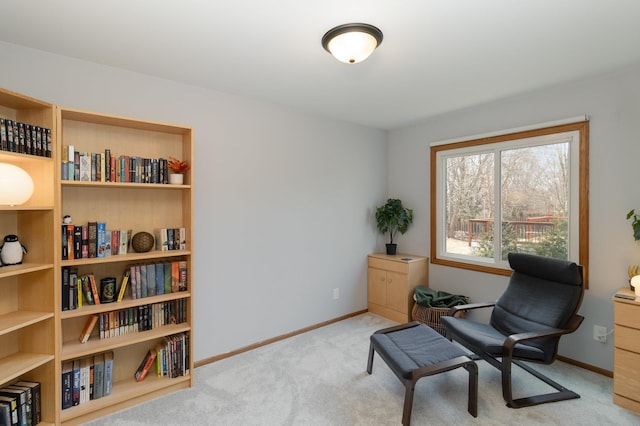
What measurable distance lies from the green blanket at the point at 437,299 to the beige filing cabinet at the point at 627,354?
1.34 metres

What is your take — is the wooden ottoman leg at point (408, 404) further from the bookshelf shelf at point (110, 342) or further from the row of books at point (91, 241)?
the row of books at point (91, 241)

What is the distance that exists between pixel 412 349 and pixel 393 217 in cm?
193

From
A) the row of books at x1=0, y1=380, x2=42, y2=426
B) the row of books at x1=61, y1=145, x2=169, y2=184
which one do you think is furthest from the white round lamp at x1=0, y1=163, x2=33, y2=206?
the row of books at x1=0, y1=380, x2=42, y2=426

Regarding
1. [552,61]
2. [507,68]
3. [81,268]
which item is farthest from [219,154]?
[552,61]

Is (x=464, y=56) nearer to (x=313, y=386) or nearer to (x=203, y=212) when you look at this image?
(x=203, y=212)

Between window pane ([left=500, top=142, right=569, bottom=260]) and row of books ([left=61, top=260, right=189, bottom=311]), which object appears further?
window pane ([left=500, top=142, right=569, bottom=260])

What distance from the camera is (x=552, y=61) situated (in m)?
2.29

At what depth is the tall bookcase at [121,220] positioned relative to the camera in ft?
6.57

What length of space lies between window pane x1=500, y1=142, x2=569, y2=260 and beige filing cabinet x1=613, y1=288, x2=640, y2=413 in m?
0.80

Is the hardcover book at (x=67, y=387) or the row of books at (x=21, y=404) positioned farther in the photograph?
the hardcover book at (x=67, y=387)

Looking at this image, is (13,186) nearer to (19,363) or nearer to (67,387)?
(19,363)

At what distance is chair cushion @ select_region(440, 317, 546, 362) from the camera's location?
222 cm

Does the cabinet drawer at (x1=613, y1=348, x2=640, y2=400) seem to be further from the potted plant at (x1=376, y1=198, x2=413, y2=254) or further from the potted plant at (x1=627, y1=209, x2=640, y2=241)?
the potted plant at (x1=376, y1=198, x2=413, y2=254)

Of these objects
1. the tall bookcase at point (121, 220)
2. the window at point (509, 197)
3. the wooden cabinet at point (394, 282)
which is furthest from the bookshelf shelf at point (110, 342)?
the window at point (509, 197)
